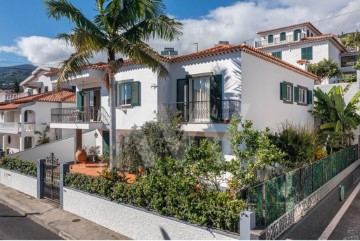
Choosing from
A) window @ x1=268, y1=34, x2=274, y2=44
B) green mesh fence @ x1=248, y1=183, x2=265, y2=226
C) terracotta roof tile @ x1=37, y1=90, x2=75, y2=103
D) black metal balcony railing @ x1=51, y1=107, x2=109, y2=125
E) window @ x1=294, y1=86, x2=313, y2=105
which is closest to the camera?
green mesh fence @ x1=248, y1=183, x2=265, y2=226

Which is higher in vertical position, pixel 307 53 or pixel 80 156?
pixel 307 53

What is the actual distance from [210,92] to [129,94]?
552 centimetres

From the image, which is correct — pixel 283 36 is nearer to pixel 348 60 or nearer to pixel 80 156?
pixel 348 60

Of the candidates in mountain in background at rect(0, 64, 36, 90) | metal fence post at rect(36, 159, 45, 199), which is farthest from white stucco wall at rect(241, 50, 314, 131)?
mountain in background at rect(0, 64, 36, 90)

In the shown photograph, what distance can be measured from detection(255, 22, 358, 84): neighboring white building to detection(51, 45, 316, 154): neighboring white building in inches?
1024

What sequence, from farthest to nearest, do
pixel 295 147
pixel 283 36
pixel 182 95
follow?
1. pixel 283 36
2. pixel 182 95
3. pixel 295 147

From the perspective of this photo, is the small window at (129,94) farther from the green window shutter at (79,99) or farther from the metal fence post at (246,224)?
the metal fence post at (246,224)

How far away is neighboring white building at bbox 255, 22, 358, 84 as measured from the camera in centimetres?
4366

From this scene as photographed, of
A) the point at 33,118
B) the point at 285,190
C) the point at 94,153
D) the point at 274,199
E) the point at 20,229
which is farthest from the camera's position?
the point at 33,118

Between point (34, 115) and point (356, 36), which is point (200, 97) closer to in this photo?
point (34, 115)

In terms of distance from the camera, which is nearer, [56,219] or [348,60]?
[56,219]

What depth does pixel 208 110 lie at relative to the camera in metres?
14.2

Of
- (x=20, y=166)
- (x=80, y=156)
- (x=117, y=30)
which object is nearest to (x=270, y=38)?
(x=80, y=156)

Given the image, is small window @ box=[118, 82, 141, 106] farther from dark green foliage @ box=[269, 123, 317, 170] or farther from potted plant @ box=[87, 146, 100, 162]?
dark green foliage @ box=[269, 123, 317, 170]
